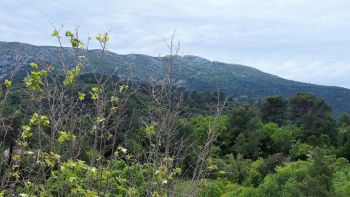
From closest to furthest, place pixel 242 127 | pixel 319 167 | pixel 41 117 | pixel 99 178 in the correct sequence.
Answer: pixel 41 117 → pixel 99 178 → pixel 319 167 → pixel 242 127

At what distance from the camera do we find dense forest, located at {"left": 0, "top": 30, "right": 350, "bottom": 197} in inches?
172

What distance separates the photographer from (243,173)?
40.0 meters

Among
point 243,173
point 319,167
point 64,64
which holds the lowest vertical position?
point 243,173

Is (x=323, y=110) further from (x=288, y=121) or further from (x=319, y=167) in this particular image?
(x=319, y=167)

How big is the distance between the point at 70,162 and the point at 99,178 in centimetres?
62

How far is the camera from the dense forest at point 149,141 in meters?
4.37

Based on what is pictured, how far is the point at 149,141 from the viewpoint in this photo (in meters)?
6.08

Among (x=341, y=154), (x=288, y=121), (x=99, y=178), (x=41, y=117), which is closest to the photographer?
(x=41, y=117)

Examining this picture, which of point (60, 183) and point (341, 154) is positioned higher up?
point (60, 183)

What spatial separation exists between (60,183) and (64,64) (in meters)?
1.08

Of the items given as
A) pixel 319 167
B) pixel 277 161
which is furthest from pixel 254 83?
pixel 319 167

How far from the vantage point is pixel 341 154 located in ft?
159

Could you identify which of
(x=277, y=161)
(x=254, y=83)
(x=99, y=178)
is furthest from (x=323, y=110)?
(x=254, y=83)

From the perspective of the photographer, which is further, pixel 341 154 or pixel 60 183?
pixel 341 154
